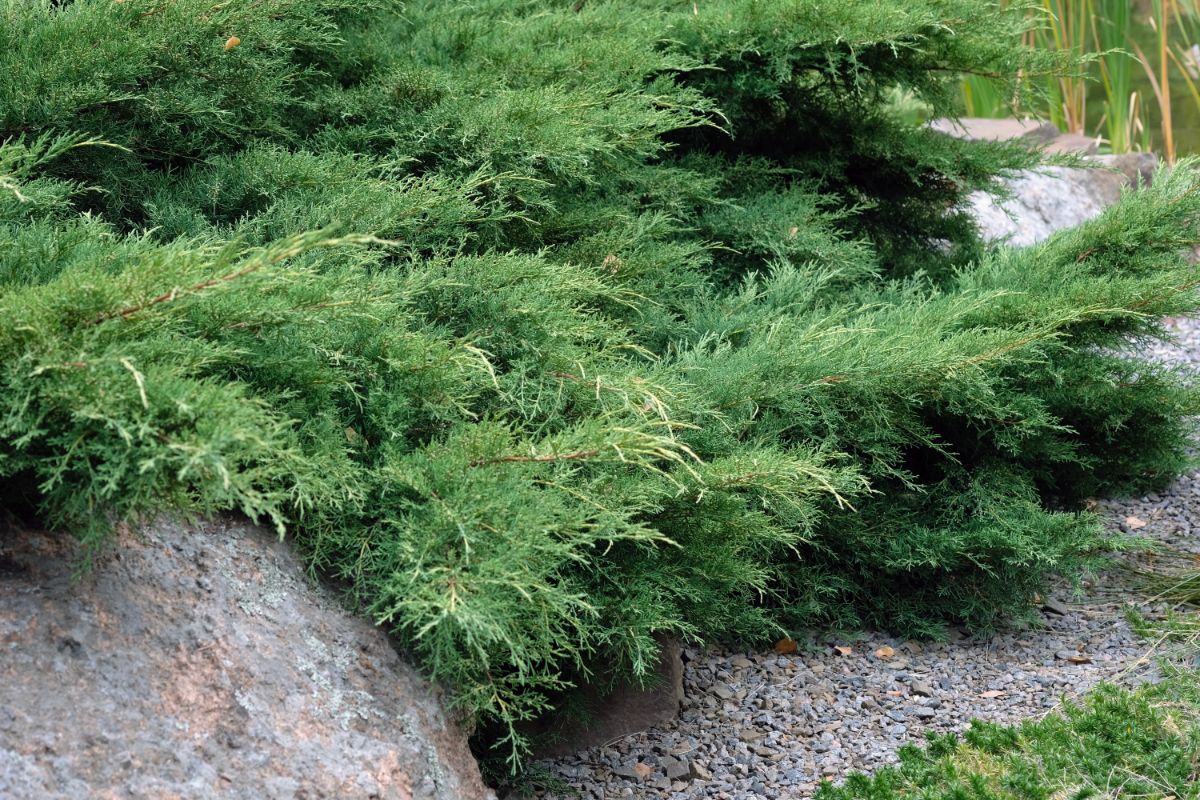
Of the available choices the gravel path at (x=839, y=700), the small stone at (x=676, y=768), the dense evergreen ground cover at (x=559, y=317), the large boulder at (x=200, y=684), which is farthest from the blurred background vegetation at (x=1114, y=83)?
the large boulder at (x=200, y=684)

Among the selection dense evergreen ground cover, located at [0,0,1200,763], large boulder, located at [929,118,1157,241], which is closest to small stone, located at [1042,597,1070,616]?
dense evergreen ground cover, located at [0,0,1200,763]

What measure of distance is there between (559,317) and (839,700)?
1262mm

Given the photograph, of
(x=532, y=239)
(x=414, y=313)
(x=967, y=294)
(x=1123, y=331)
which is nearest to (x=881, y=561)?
(x=967, y=294)

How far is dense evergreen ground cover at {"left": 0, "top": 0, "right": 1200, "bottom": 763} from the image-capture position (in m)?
1.76

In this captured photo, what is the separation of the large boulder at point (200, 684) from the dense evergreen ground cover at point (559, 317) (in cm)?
9

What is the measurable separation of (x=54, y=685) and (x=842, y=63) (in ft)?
9.84

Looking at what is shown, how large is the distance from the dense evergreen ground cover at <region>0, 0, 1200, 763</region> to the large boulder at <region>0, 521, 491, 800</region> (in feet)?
0.29

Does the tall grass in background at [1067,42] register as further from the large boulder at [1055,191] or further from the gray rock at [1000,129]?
the large boulder at [1055,191]

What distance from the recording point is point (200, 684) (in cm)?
175

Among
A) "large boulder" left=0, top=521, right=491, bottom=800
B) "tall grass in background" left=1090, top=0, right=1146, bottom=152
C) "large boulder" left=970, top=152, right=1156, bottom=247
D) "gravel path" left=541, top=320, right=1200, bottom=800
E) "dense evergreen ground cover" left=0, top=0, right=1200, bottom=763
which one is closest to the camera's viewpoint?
"large boulder" left=0, top=521, right=491, bottom=800

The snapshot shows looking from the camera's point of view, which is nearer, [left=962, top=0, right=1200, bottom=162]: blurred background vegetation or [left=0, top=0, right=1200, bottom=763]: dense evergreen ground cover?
[left=0, top=0, right=1200, bottom=763]: dense evergreen ground cover

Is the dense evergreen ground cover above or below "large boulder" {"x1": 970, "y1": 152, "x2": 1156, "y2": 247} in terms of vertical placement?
above

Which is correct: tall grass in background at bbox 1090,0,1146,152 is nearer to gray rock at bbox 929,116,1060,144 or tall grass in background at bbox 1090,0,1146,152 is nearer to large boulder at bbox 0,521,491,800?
gray rock at bbox 929,116,1060,144

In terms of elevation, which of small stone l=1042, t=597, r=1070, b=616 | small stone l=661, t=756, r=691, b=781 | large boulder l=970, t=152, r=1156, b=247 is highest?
small stone l=661, t=756, r=691, b=781
